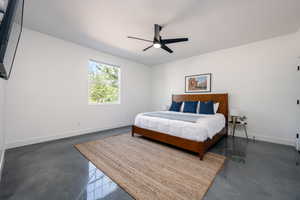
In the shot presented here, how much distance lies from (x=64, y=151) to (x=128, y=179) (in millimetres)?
1750

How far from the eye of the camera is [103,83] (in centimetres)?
435

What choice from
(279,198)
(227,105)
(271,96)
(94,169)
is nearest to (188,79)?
(227,105)

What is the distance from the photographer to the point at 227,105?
3727mm

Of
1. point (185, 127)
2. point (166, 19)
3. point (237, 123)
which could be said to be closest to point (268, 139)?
point (237, 123)

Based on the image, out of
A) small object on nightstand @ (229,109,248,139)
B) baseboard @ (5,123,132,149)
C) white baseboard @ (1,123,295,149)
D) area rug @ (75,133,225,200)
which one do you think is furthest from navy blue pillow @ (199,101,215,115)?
baseboard @ (5,123,132,149)

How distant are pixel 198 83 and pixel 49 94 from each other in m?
4.69

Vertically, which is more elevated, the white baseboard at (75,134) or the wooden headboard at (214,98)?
the wooden headboard at (214,98)

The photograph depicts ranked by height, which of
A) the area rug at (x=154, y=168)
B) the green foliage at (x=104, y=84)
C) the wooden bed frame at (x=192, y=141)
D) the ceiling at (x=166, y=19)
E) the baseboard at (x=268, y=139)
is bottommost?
the area rug at (x=154, y=168)

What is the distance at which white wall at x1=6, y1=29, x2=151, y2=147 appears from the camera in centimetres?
271

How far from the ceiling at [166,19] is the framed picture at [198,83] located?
3.95 ft

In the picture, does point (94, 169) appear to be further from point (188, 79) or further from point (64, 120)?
point (188, 79)

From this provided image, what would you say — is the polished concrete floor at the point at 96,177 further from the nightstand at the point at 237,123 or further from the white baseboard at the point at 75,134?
the nightstand at the point at 237,123

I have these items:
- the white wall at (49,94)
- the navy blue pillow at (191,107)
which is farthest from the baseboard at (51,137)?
the navy blue pillow at (191,107)

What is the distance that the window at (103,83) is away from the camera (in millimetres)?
4039
